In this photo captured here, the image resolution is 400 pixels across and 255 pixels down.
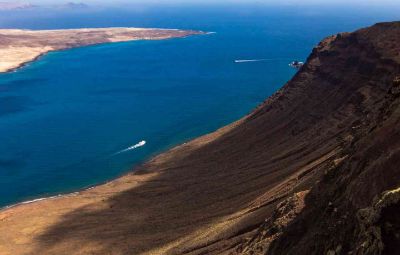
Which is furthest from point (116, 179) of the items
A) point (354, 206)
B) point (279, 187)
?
point (354, 206)

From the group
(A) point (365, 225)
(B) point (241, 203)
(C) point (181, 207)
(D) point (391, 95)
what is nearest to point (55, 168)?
(C) point (181, 207)

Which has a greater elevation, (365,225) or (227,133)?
(365,225)

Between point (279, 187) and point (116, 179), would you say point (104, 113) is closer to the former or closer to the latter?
point (116, 179)

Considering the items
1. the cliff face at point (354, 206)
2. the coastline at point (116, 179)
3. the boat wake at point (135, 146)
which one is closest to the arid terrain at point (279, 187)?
the cliff face at point (354, 206)

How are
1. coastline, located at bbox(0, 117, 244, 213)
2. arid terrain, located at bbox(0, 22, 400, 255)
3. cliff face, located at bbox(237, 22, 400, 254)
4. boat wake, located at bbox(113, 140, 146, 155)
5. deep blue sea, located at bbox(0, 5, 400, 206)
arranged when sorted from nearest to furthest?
1. cliff face, located at bbox(237, 22, 400, 254)
2. arid terrain, located at bbox(0, 22, 400, 255)
3. coastline, located at bbox(0, 117, 244, 213)
4. deep blue sea, located at bbox(0, 5, 400, 206)
5. boat wake, located at bbox(113, 140, 146, 155)

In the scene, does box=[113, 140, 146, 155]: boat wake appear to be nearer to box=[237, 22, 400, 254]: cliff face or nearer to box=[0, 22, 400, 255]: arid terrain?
box=[0, 22, 400, 255]: arid terrain

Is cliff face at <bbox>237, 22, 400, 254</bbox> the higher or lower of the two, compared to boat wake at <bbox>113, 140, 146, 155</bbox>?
higher

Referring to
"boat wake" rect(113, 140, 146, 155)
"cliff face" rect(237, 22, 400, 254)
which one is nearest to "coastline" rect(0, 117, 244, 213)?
"boat wake" rect(113, 140, 146, 155)

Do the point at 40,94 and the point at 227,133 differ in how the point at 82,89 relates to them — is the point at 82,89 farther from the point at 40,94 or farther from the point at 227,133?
the point at 227,133
